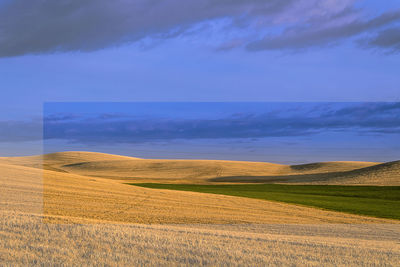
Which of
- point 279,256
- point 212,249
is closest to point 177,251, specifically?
point 212,249

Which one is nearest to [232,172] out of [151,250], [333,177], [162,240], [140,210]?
[333,177]

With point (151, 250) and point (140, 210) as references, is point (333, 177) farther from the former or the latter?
point (151, 250)

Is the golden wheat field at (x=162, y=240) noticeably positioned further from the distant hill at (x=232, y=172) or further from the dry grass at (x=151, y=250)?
the distant hill at (x=232, y=172)

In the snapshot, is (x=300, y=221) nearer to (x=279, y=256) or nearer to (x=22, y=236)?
(x=279, y=256)

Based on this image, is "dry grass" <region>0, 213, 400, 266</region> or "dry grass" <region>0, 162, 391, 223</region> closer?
"dry grass" <region>0, 213, 400, 266</region>

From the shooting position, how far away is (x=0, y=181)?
2567cm

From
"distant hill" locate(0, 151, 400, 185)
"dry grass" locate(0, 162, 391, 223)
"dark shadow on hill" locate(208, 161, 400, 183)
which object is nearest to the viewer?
"dry grass" locate(0, 162, 391, 223)

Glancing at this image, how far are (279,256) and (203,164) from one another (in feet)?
258

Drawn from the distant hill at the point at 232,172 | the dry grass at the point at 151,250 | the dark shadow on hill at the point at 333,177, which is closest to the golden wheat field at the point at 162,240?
the dry grass at the point at 151,250

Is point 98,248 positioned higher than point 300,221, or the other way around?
point 98,248

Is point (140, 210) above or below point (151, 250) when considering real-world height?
below

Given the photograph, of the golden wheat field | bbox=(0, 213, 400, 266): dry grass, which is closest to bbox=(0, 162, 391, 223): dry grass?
the golden wheat field

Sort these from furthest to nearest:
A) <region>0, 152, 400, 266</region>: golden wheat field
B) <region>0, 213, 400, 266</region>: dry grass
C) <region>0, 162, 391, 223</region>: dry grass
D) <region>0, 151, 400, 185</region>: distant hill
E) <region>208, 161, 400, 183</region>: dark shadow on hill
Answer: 1. <region>0, 151, 400, 185</region>: distant hill
2. <region>208, 161, 400, 183</region>: dark shadow on hill
3. <region>0, 162, 391, 223</region>: dry grass
4. <region>0, 152, 400, 266</region>: golden wheat field
5. <region>0, 213, 400, 266</region>: dry grass

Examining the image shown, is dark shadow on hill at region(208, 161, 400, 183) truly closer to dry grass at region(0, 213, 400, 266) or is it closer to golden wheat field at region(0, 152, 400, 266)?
golden wheat field at region(0, 152, 400, 266)
